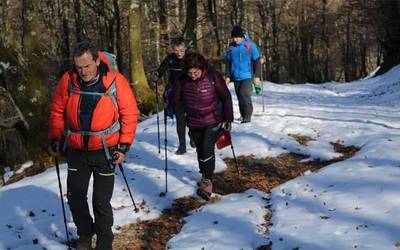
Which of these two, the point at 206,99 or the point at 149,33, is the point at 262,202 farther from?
the point at 149,33

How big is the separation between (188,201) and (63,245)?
2319 millimetres

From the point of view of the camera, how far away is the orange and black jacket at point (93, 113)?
5500mm

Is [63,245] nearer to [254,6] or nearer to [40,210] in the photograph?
[40,210]

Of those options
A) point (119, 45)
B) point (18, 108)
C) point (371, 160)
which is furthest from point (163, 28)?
point (371, 160)

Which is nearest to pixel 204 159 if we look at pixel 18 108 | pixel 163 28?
pixel 18 108

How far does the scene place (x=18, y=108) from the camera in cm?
1154

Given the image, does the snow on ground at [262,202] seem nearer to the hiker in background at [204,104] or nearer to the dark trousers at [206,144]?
the dark trousers at [206,144]

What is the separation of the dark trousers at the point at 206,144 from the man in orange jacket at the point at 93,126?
2.50 m

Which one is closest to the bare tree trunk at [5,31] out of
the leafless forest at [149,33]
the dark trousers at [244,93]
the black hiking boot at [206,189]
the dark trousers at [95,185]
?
the leafless forest at [149,33]

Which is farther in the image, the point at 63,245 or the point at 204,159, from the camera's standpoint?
the point at 204,159

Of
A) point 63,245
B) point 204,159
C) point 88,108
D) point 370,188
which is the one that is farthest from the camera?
point 204,159

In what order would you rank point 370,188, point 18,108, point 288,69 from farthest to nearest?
point 288,69
point 18,108
point 370,188

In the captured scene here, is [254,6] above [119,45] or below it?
→ above

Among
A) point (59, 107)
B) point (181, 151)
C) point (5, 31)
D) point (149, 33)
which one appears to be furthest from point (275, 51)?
point (59, 107)
